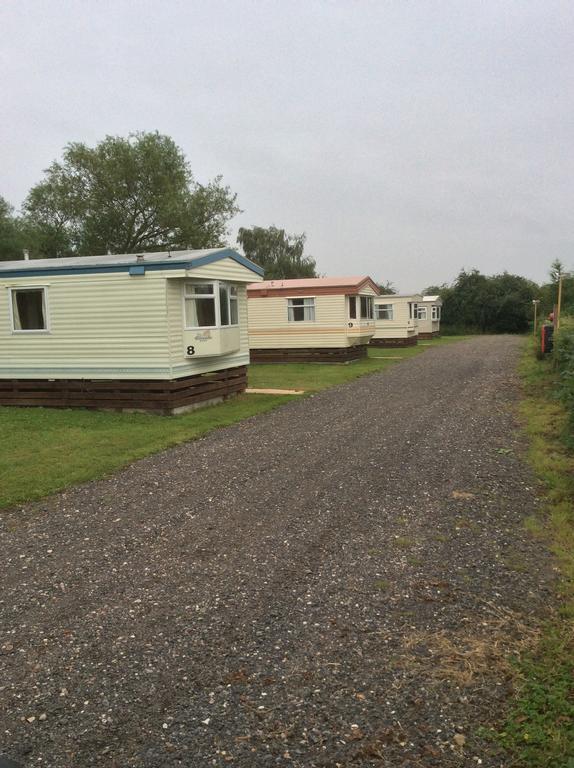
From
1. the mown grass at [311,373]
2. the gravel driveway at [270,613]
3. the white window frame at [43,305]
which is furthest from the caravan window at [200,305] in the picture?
the gravel driveway at [270,613]

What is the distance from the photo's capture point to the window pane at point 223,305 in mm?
12688

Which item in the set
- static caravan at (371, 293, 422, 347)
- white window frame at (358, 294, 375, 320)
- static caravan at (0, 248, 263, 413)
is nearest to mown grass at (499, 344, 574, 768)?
static caravan at (0, 248, 263, 413)

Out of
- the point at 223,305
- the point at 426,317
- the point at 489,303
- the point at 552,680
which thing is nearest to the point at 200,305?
the point at 223,305

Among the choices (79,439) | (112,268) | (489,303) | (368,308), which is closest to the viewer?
(79,439)

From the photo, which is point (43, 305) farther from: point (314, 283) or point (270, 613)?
point (314, 283)

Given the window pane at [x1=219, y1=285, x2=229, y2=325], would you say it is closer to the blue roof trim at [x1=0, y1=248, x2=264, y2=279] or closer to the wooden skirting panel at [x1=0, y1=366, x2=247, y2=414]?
the blue roof trim at [x1=0, y1=248, x2=264, y2=279]

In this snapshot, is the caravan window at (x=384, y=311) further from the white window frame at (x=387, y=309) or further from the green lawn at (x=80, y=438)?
the green lawn at (x=80, y=438)

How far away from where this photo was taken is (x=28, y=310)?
40.2 ft

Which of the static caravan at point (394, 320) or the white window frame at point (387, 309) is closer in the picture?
the static caravan at point (394, 320)

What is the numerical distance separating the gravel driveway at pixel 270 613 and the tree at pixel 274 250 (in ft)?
155

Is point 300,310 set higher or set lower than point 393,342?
higher

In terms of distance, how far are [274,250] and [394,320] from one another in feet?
80.8

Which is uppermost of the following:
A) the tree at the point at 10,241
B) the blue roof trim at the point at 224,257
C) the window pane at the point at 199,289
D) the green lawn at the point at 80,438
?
the tree at the point at 10,241

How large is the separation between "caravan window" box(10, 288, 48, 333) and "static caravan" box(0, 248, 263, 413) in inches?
0.8
